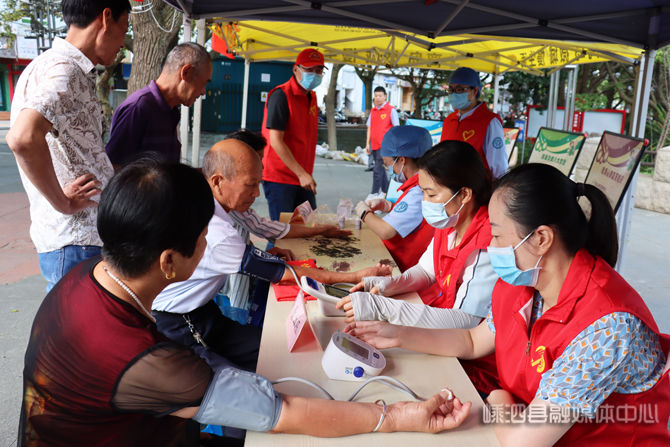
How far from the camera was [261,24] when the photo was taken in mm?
6621

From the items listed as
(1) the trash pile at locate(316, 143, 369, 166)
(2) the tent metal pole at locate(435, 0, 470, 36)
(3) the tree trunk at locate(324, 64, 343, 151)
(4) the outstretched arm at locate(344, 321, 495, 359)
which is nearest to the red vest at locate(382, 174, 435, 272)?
(4) the outstretched arm at locate(344, 321, 495, 359)

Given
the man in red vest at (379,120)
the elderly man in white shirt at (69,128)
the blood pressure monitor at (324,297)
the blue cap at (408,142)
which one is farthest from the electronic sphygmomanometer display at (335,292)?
the man in red vest at (379,120)

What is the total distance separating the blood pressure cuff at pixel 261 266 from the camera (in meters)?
2.07

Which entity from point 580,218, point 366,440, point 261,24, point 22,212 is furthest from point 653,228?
point 22,212

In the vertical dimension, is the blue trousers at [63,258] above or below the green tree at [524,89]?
below

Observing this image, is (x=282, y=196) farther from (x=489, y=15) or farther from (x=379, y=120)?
(x=379, y=120)

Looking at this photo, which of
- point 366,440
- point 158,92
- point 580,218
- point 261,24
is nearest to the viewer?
point 366,440

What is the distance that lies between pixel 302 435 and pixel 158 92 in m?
2.20

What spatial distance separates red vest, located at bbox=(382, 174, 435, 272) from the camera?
2900 mm

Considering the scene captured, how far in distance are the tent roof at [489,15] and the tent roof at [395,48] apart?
126 centimetres

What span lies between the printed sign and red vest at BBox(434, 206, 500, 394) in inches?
24.4

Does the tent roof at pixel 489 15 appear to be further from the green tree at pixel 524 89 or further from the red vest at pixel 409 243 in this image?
the green tree at pixel 524 89

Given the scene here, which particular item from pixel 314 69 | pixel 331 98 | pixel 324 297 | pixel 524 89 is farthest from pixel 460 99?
pixel 524 89

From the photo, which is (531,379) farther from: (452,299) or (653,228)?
(653,228)
